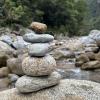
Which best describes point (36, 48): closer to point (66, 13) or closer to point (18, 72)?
point (18, 72)

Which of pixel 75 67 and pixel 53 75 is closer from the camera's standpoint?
pixel 53 75

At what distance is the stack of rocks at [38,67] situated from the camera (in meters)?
6.16

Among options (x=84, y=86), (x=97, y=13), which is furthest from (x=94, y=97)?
(x=97, y=13)

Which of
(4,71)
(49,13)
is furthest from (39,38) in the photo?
(49,13)

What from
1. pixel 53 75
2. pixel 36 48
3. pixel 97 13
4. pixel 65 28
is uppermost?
pixel 97 13

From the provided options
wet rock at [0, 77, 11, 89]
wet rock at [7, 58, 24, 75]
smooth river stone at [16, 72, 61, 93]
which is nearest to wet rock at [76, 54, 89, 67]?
wet rock at [7, 58, 24, 75]

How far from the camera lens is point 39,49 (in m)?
6.15

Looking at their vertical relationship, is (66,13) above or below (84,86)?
above

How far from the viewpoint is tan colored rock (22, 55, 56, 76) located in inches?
243

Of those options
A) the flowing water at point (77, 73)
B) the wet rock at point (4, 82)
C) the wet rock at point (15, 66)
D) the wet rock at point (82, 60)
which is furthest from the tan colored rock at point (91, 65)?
the wet rock at point (4, 82)

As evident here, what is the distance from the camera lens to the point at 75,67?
40.1ft

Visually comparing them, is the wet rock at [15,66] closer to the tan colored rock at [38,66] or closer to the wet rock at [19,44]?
the tan colored rock at [38,66]

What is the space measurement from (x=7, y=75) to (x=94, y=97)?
175 inches

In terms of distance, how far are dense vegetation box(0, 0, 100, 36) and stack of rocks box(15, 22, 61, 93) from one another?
17.0m
